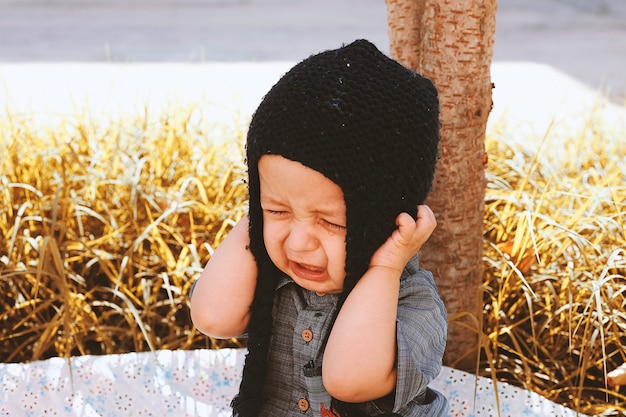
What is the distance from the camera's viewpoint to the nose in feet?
4.18

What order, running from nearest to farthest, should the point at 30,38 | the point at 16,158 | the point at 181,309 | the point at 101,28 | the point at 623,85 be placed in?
the point at 181,309 → the point at 16,158 → the point at 623,85 → the point at 30,38 → the point at 101,28

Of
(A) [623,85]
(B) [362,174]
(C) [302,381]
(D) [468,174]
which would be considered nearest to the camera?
(B) [362,174]

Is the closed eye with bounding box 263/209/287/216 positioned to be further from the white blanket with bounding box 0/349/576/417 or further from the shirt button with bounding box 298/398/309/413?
the white blanket with bounding box 0/349/576/417

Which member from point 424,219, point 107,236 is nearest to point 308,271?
point 424,219

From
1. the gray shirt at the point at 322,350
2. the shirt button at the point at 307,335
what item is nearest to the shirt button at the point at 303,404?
the gray shirt at the point at 322,350

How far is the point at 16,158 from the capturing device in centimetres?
250

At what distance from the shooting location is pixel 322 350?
1402 mm

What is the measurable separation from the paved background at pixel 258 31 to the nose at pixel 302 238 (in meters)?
4.02

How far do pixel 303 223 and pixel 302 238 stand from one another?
0.03 metres

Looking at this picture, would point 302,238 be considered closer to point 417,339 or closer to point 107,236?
point 417,339

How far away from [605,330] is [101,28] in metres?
5.90

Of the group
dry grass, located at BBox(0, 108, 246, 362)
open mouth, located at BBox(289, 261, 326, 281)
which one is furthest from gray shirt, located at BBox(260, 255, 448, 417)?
dry grass, located at BBox(0, 108, 246, 362)

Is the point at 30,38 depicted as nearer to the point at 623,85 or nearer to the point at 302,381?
the point at 623,85

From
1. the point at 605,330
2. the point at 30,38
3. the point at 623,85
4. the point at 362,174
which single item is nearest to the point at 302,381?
the point at 362,174
